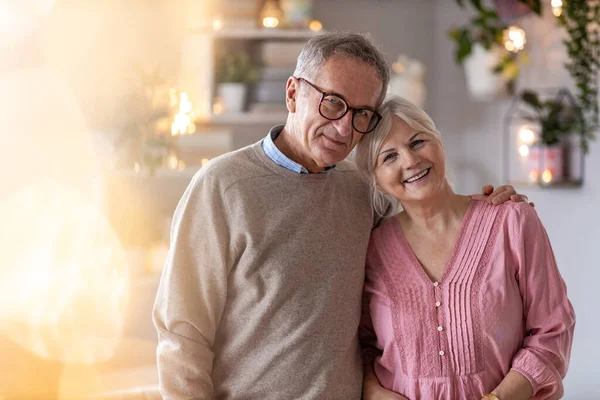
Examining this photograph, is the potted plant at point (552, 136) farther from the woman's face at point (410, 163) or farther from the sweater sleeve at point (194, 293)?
the sweater sleeve at point (194, 293)

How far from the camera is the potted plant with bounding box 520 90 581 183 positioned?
324cm

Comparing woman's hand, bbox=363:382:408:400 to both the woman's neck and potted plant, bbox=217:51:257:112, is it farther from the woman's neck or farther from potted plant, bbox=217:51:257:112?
potted plant, bbox=217:51:257:112

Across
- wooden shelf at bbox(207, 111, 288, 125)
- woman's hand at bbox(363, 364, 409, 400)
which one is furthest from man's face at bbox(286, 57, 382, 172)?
wooden shelf at bbox(207, 111, 288, 125)

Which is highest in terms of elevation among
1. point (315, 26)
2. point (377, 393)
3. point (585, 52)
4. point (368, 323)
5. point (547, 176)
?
point (315, 26)

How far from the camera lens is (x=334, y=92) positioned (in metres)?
1.55

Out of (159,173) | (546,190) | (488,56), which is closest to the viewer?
(159,173)

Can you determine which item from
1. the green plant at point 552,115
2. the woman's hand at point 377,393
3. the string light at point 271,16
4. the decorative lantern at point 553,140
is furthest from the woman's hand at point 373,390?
the string light at point 271,16

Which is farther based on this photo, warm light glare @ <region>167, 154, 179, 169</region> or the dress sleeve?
warm light glare @ <region>167, 154, 179, 169</region>

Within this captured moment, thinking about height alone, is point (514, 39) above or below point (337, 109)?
above

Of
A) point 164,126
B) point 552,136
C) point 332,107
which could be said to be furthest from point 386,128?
point 164,126

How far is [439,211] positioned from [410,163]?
15 cm

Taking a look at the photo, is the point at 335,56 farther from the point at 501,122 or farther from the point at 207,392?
the point at 501,122

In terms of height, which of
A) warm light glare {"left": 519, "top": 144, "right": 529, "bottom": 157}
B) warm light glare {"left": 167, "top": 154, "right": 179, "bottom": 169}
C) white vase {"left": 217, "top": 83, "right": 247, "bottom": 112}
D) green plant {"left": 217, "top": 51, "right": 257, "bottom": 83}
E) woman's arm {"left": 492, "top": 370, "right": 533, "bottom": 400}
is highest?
green plant {"left": 217, "top": 51, "right": 257, "bottom": 83}

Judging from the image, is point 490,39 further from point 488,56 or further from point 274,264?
point 274,264
